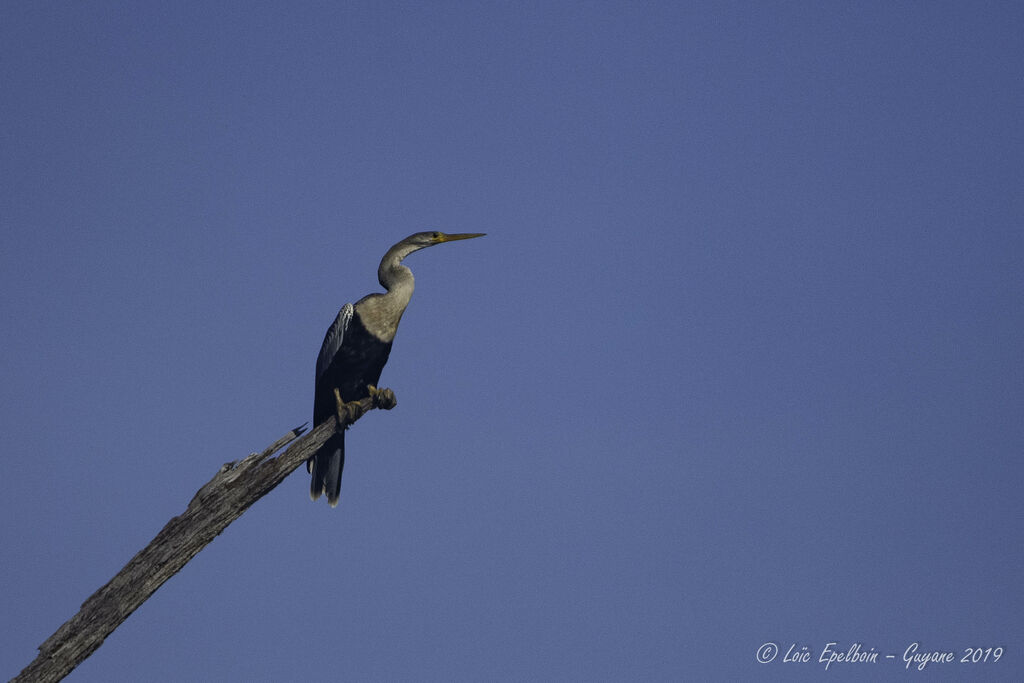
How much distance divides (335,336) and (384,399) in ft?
2.55

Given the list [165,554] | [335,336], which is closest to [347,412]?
[335,336]

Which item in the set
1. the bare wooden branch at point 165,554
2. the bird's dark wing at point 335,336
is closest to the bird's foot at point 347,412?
the bird's dark wing at point 335,336

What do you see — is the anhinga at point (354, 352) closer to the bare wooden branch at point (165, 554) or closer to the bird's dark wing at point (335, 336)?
the bird's dark wing at point (335, 336)

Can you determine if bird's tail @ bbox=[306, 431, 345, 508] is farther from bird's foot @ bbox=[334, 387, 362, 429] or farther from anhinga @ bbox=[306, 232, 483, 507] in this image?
bird's foot @ bbox=[334, 387, 362, 429]

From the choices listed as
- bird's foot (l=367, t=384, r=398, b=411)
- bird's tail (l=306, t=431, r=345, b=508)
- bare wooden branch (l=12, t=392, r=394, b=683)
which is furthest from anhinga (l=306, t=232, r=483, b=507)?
bare wooden branch (l=12, t=392, r=394, b=683)

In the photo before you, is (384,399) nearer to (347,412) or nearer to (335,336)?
(347,412)

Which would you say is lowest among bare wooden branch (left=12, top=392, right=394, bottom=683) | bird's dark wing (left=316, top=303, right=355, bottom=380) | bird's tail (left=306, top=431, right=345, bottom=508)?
bird's tail (left=306, top=431, right=345, bottom=508)

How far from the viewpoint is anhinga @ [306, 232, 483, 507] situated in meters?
7.70

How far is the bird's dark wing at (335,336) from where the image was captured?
7.76 m

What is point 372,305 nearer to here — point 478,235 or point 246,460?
point 478,235

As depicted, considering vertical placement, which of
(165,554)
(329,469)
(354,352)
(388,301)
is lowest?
(329,469)

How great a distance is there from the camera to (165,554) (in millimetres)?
5684

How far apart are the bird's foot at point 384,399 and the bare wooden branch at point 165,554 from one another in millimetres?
1173

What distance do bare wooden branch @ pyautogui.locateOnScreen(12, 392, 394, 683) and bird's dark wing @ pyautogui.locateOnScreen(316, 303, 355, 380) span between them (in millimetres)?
1631
